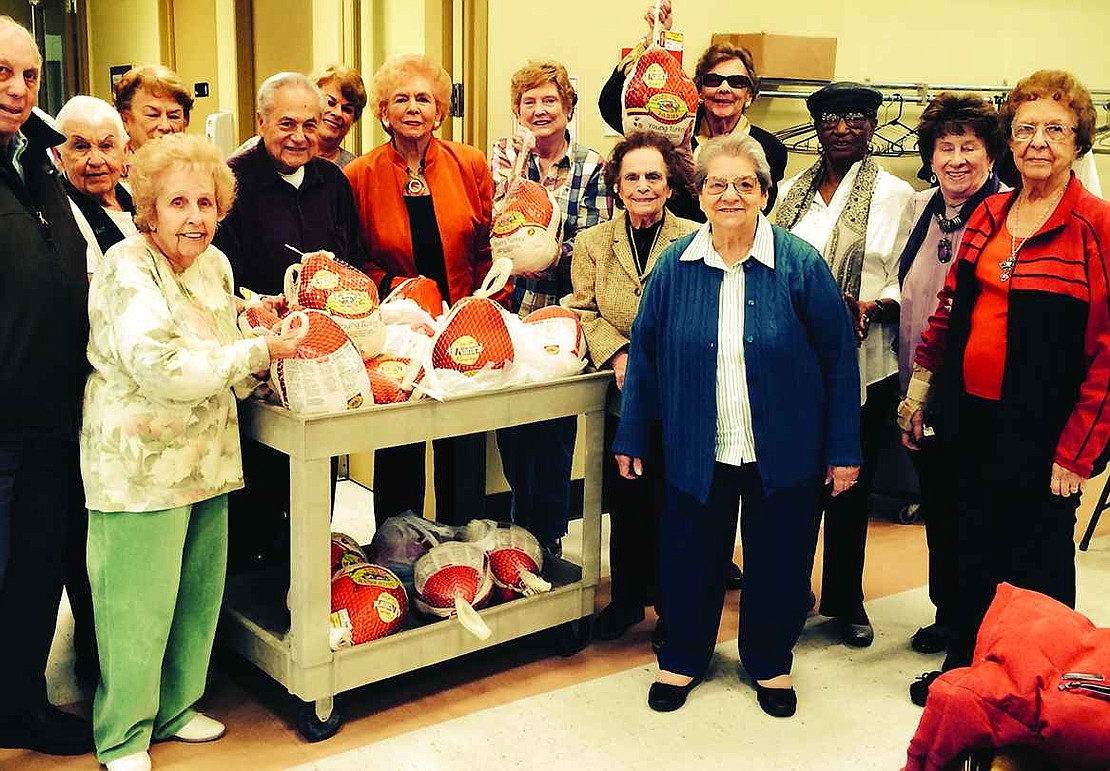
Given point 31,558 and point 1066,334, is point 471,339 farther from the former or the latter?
point 1066,334

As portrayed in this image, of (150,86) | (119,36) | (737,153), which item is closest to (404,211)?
(150,86)

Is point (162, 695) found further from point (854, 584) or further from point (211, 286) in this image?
point (854, 584)

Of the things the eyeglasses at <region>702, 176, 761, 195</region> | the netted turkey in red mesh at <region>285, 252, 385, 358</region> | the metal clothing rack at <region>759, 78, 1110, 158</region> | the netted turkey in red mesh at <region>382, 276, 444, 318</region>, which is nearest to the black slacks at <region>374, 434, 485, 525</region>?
the netted turkey in red mesh at <region>382, 276, 444, 318</region>

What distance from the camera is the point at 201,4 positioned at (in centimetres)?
621

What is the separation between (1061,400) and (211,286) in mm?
1899

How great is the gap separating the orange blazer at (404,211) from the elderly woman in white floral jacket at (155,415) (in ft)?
2.26

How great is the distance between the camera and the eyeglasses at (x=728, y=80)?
134 inches

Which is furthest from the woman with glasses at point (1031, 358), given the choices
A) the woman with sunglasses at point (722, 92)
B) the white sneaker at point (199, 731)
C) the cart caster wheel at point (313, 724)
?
the white sneaker at point (199, 731)

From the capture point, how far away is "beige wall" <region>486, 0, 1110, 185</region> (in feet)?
14.2

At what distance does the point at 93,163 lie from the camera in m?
2.69

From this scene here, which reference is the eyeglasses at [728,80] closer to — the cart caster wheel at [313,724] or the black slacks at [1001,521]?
the black slacks at [1001,521]

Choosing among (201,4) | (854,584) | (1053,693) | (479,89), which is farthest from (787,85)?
(1053,693)

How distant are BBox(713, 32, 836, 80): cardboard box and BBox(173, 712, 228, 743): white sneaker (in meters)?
3.42

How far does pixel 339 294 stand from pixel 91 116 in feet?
2.32
